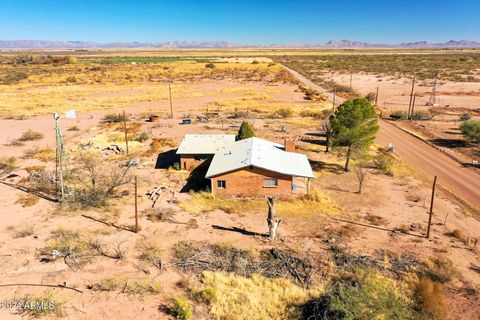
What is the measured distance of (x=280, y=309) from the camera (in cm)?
1655

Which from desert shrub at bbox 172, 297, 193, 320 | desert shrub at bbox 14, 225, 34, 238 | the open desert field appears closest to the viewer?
desert shrub at bbox 172, 297, 193, 320

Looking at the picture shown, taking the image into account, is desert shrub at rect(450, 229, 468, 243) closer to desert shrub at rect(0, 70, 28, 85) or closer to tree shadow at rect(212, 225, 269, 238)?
tree shadow at rect(212, 225, 269, 238)

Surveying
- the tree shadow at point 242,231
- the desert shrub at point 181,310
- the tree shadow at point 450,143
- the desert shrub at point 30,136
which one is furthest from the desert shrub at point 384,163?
the desert shrub at point 30,136

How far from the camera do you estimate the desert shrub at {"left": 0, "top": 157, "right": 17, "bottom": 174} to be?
3497 centimetres

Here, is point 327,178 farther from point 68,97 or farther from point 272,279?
point 68,97

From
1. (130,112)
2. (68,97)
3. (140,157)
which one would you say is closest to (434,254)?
(140,157)

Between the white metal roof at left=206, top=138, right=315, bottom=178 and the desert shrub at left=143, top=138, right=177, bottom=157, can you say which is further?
the desert shrub at left=143, top=138, right=177, bottom=157

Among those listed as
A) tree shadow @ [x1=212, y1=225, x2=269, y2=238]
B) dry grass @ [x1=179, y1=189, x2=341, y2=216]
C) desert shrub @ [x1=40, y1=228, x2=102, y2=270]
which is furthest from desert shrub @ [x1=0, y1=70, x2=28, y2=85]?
tree shadow @ [x1=212, y1=225, x2=269, y2=238]

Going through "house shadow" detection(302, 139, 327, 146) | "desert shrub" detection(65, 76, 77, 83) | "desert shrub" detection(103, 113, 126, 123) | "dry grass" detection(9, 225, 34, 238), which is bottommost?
"dry grass" detection(9, 225, 34, 238)

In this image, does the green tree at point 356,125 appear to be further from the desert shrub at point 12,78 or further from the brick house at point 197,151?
the desert shrub at point 12,78

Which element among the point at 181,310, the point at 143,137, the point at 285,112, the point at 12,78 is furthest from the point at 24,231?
the point at 12,78

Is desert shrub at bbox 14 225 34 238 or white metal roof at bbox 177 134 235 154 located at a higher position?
white metal roof at bbox 177 134 235 154

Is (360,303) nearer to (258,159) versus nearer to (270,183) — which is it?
(270,183)

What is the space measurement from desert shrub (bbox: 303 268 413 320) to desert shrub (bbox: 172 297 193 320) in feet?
17.1
